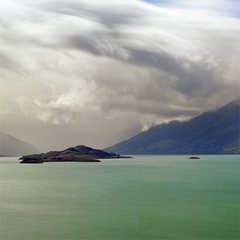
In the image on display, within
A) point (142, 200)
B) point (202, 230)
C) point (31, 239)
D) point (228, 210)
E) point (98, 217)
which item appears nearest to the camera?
point (31, 239)

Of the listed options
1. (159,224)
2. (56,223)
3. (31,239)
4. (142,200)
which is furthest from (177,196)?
(31,239)

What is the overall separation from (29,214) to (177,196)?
24503 mm

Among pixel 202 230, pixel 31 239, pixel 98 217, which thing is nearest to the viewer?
pixel 31 239

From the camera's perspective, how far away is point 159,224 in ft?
101

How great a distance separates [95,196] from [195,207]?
1696cm

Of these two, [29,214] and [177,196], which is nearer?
[29,214]

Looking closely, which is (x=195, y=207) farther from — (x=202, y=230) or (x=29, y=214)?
(x=29, y=214)

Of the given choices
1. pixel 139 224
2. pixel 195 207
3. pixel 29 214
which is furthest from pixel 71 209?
pixel 195 207

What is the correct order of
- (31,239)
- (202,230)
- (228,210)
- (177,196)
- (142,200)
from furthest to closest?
(177,196) < (142,200) < (228,210) < (202,230) < (31,239)

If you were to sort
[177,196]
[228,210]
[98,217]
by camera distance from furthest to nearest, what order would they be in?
[177,196], [228,210], [98,217]

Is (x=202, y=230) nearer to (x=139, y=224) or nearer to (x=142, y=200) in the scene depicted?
(x=139, y=224)

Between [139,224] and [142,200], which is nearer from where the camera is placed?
[139,224]

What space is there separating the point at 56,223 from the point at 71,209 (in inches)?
298

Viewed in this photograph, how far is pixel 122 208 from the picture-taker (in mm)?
38844
